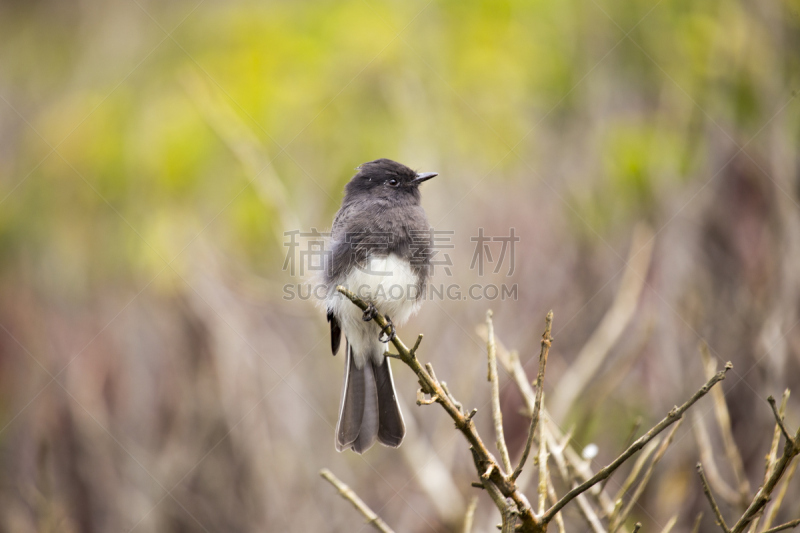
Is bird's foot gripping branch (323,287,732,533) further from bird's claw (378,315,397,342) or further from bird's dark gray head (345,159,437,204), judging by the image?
bird's dark gray head (345,159,437,204)

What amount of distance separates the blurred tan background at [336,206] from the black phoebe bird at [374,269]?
1.48 ft

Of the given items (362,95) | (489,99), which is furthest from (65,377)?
(489,99)

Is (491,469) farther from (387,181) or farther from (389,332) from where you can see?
(387,181)

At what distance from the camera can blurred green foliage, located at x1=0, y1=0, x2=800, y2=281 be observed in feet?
12.2

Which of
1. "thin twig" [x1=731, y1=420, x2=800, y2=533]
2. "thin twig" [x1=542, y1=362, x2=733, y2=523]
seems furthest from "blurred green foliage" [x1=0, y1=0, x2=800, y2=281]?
"thin twig" [x1=731, y1=420, x2=800, y2=533]

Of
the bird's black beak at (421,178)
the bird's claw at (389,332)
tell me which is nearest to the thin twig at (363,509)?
the bird's claw at (389,332)

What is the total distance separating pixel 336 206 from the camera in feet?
14.5

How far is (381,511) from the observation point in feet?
14.0

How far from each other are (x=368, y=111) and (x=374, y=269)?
1.60 m

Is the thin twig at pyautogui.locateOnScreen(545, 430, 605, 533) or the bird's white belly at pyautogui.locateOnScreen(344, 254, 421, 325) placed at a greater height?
the bird's white belly at pyautogui.locateOnScreen(344, 254, 421, 325)

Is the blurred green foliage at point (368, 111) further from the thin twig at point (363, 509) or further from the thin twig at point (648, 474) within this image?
the thin twig at point (648, 474)

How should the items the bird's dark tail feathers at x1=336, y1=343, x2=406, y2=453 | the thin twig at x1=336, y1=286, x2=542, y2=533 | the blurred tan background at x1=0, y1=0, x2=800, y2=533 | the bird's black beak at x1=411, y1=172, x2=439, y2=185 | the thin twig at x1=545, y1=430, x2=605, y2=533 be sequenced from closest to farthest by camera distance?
the thin twig at x1=336, y1=286, x2=542, y2=533, the thin twig at x1=545, y1=430, x2=605, y2=533, the bird's dark tail feathers at x1=336, y1=343, x2=406, y2=453, the bird's black beak at x1=411, y1=172, x2=439, y2=185, the blurred tan background at x1=0, y1=0, x2=800, y2=533

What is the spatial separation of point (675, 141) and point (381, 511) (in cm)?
296

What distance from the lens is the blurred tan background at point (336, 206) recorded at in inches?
141
